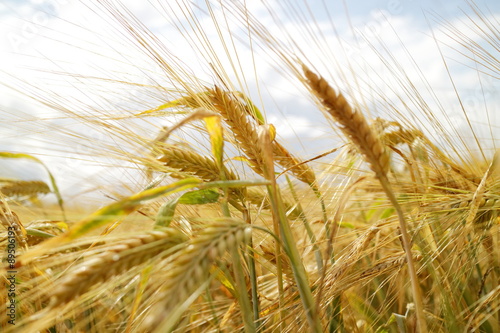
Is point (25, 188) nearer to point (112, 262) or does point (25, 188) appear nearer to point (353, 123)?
point (112, 262)

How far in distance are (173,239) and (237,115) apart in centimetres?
38

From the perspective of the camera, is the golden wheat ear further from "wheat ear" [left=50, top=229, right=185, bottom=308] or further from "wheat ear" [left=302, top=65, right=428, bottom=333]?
"wheat ear" [left=50, top=229, right=185, bottom=308]

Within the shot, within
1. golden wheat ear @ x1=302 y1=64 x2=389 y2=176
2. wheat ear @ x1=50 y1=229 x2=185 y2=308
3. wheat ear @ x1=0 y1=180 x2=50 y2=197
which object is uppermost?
wheat ear @ x1=0 y1=180 x2=50 y2=197

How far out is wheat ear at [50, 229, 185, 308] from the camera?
54cm

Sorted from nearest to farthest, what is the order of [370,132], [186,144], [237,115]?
[370,132] < [237,115] < [186,144]

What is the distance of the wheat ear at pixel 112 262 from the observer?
1.79 ft

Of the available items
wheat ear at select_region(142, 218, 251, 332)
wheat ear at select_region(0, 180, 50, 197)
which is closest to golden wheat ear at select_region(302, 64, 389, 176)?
wheat ear at select_region(142, 218, 251, 332)

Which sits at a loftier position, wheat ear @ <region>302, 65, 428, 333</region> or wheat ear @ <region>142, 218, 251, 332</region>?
wheat ear @ <region>302, 65, 428, 333</region>

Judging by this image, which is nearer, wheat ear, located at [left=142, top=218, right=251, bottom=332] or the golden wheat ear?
wheat ear, located at [left=142, top=218, right=251, bottom=332]

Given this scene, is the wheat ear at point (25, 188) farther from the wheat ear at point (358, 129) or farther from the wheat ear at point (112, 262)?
the wheat ear at point (358, 129)

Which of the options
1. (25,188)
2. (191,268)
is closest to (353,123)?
(191,268)

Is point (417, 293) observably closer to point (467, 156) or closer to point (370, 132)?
point (370, 132)

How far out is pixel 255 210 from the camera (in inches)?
44.8

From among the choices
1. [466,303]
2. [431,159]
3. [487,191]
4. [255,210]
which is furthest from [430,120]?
[255,210]
